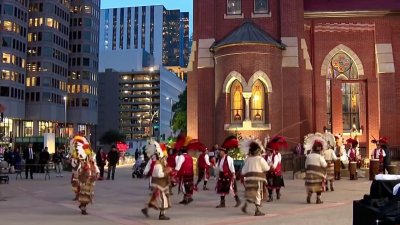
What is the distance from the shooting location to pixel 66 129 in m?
98.9

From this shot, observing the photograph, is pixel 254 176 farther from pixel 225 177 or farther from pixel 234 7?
pixel 234 7

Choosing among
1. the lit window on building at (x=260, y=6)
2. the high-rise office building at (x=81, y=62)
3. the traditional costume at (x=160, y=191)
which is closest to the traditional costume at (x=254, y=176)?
the traditional costume at (x=160, y=191)

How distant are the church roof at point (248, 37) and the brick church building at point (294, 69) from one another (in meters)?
0.08

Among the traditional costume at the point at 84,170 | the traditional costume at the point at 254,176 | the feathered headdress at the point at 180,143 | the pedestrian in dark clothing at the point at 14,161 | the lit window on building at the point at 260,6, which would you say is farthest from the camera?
the pedestrian in dark clothing at the point at 14,161

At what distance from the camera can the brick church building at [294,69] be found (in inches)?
1176

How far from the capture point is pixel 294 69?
3075 centimetres

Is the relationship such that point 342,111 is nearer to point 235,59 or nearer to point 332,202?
point 235,59

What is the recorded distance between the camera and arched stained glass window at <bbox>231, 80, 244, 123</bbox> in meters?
30.1

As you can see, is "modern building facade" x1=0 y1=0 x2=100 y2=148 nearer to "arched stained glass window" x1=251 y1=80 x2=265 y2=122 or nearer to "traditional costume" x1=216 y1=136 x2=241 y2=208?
"arched stained glass window" x1=251 y1=80 x2=265 y2=122

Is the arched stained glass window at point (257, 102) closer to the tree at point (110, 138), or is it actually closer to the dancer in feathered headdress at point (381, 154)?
the dancer in feathered headdress at point (381, 154)

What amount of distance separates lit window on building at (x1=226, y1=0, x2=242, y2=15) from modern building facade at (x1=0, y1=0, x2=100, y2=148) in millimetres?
52463

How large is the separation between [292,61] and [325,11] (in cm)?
581

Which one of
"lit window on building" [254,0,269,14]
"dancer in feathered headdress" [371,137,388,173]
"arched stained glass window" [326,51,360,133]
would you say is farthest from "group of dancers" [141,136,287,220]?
"arched stained glass window" [326,51,360,133]

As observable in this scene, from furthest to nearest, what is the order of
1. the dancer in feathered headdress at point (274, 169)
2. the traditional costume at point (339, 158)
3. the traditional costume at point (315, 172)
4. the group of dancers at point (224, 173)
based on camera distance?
the traditional costume at point (339, 158)
the dancer in feathered headdress at point (274, 169)
the traditional costume at point (315, 172)
the group of dancers at point (224, 173)
